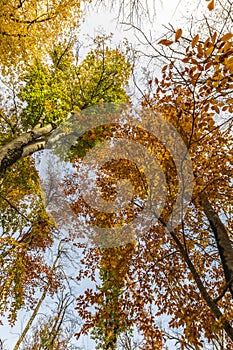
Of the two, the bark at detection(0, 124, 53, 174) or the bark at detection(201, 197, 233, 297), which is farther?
the bark at detection(0, 124, 53, 174)

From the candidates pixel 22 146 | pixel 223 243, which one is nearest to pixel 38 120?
pixel 22 146

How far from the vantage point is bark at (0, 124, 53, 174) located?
6412mm

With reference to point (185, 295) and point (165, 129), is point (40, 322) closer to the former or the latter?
point (185, 295)

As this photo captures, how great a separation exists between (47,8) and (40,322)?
22762 mm

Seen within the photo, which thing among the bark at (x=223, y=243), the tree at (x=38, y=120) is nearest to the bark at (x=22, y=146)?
the tree at (x=38, y=120)

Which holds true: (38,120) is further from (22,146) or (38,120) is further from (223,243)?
(223,243)

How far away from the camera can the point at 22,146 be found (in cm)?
712

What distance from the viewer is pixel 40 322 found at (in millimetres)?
20922

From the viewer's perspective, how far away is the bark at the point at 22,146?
21.0 ft

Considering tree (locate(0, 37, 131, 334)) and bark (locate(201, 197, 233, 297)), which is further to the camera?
tree (locate(0, 37, 131, 334))

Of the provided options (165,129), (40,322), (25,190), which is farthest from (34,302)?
(165,129)

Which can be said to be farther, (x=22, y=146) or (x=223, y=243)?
(x=22, y=146)

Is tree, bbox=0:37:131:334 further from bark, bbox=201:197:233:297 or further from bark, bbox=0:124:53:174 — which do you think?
Answer: bark, bbox=201:197:233:297

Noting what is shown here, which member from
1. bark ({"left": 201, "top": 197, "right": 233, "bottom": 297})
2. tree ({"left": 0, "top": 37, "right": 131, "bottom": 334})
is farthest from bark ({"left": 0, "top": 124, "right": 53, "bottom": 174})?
bark ({"left": 201, "top": 197, "right": 233, "bottom": 297})
